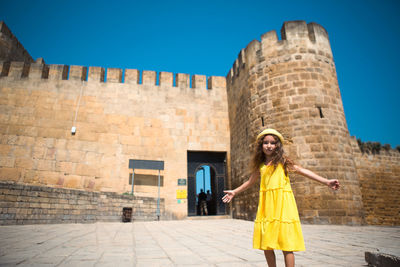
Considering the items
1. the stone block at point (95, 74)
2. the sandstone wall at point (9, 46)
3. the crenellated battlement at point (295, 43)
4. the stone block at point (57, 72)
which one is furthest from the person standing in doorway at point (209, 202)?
the sandstone wall at point (9, 46)

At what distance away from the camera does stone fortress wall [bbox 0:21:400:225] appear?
23.2 ft

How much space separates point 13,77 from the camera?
10.4 m

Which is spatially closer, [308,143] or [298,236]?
[298,236]

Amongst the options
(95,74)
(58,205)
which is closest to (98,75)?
(95,74)

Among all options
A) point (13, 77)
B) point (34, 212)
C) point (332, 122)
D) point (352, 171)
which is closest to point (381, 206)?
point (352, 171)

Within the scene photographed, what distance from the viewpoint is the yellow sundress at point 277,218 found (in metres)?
1.59

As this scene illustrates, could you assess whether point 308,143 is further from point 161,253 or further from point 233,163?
point 161,253

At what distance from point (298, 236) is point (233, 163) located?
902cm

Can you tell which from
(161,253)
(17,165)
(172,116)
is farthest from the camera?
(172,116)

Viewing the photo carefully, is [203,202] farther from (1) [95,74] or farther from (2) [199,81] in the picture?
(1) [95,74]

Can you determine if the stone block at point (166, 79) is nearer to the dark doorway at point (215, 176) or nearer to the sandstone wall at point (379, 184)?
the dark doorway at point (215, 176)

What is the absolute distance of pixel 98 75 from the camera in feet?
36.1

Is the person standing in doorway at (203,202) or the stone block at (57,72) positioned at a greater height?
the stone block at (57,72)

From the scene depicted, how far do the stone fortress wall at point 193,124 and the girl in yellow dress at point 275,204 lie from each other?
5.42 meters
